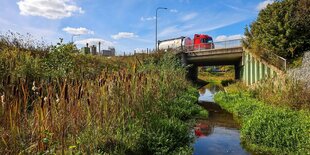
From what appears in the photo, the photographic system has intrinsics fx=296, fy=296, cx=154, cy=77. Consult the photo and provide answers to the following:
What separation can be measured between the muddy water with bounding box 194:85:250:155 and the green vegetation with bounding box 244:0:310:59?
7.92 m

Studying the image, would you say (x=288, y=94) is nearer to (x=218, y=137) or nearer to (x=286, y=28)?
(x=218, y=137)

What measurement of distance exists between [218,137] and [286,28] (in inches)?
462

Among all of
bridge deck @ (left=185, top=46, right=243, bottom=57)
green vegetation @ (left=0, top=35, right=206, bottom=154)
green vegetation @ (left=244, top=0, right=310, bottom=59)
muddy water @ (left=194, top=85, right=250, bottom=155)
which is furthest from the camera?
bridge deck @ (left=185, top=46, right=243, bottom=57)

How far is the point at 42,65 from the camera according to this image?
31.8 ft

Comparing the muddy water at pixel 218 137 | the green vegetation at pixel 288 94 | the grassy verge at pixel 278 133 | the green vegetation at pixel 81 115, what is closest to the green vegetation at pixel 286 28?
the green vegetation at pixel 288 94

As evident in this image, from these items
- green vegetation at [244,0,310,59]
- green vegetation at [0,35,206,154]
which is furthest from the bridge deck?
green vegetation at [0,35,206,154]

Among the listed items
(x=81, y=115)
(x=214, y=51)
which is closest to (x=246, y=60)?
(x=214, y=51)

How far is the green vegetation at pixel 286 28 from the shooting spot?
18.0m

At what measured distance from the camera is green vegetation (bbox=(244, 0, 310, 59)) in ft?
59.2

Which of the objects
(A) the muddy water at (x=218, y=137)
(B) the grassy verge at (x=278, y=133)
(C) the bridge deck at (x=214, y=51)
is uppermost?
(C) the bridge deck at (x=214, y=51)

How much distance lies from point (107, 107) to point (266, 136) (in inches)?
180

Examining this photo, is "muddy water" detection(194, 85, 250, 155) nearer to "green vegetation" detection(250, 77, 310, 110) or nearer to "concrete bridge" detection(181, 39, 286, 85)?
"green vegetation" detection(250, 77, 310, 110)

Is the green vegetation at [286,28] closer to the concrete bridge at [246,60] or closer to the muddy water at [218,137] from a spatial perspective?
the concrete bridge at [246,60]

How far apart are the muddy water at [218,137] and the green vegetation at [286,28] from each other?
312 inches
